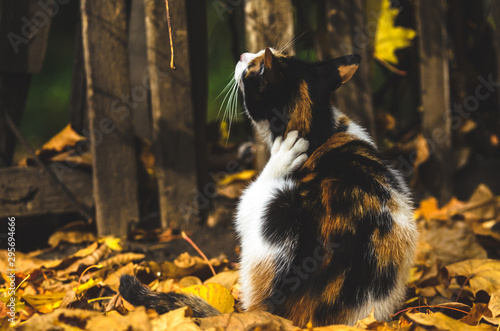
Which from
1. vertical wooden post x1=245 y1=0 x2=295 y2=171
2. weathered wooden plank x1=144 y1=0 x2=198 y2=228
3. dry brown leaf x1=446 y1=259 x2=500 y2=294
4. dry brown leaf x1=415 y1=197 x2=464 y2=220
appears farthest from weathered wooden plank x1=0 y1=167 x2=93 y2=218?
dry brown leaf x1=415 y1=197 x2=464 y2=220

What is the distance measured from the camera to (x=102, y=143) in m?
3.01

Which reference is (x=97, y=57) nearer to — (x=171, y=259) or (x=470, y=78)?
(x=171, y=259)

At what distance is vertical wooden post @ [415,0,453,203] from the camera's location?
3.62m

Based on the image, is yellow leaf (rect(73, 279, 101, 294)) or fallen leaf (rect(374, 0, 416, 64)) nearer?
yellow leaf (rect(73, 279, 101, 294))

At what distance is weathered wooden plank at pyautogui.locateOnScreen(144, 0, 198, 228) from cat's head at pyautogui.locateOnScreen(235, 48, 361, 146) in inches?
44.8

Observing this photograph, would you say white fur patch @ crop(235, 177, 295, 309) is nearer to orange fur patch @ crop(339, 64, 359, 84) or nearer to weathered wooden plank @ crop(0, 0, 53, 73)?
orange fur patch @ crop(339, 64, 359, 84)

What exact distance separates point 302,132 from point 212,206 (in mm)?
1579

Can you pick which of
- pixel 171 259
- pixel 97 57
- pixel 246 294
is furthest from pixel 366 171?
pixel 97 57

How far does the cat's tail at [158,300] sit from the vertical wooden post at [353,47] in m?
2.09

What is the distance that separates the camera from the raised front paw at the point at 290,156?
183 cm

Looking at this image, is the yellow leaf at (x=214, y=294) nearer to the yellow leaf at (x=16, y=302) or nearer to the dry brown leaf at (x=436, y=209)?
the yellow leaf at (x=16, y=302)

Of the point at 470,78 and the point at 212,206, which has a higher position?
the point at 470,78

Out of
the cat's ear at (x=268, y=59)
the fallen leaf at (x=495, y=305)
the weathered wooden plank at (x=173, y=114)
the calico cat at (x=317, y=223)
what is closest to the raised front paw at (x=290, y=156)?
the calico cat at (x=317, y=223)

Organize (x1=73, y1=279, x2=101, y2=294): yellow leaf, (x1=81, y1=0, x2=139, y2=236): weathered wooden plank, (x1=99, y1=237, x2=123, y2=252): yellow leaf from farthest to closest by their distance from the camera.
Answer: (x1=81, y1=0, x2=139, y2=236): weathered wooden plank, (x1=99, y1=237, x2=123, y2=252): yellow leaf, (x1=73, y1=279, x2=101, y2=294): yellow leaf
